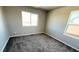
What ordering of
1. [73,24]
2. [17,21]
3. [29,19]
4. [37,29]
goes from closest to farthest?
[73,24] → [17,21] → [29,19] → [37,29]

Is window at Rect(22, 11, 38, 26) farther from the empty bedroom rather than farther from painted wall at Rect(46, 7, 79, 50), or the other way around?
painted wall at Rect(46, 7, 79, 50)

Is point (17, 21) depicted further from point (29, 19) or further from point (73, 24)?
point (73, 24)

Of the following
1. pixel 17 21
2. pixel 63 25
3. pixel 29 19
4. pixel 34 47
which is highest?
pixel 29 19

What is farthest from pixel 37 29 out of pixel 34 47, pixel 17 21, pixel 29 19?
pixel 34 47

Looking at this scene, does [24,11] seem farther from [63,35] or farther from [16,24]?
[63,35]

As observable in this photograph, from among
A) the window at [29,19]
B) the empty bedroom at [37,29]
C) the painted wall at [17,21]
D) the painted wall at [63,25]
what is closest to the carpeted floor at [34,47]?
the empty bedroom at [37,29]

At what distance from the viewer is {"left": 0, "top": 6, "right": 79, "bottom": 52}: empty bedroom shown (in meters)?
2.52

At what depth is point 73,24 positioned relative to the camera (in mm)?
2795

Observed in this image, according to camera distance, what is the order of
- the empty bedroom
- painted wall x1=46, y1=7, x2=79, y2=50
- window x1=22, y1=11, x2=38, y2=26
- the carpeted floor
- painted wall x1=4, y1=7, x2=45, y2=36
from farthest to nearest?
window x1=22, y1=11, x2=38, y2=26 < painted wall x1=4, y1=7, x2=45, y2=36 < painted wall x1=46, y1=7, x2=79, y2=50 < the empty bedroom < the carpeted floor

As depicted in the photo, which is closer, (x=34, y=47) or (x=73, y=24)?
(x=34, y=47)

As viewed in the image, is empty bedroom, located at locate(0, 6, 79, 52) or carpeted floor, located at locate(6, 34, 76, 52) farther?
empty bedroom, located at locate(0, 6, 79, 52)

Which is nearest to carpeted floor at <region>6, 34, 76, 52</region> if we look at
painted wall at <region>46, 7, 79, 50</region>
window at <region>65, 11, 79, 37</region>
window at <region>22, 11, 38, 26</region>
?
painted wall at <region>46, 7, 79, 50</region>

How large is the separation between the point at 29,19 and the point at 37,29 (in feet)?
3.20
